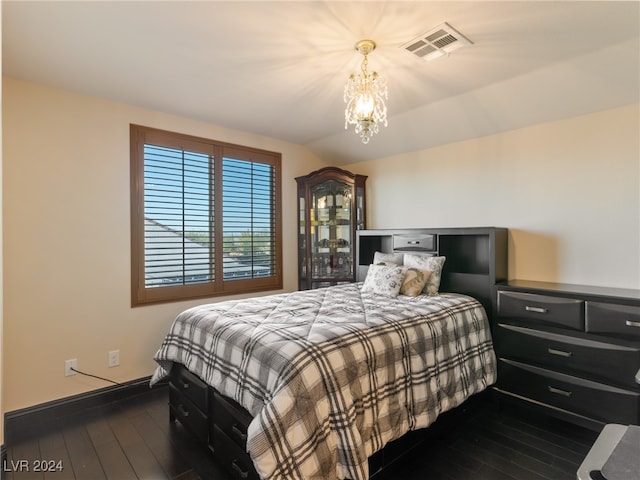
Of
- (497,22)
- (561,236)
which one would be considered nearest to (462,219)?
(561,236)

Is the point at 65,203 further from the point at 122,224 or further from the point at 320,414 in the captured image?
the point at 320,414

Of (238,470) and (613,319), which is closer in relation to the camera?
(238,470)

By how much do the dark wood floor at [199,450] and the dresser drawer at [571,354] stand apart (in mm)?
429

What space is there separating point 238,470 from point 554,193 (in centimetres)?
304

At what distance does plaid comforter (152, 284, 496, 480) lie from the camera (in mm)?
1395

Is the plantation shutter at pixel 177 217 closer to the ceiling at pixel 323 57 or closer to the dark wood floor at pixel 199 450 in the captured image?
the ceiling at pixel 323 57

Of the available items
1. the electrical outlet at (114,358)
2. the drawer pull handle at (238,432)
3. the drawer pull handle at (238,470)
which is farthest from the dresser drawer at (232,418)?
the electrical outlet at (114,358)

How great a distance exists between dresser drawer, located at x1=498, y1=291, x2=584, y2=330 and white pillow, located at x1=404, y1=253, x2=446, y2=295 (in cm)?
50

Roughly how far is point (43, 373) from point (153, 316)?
83cm

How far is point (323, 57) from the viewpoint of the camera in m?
2.17

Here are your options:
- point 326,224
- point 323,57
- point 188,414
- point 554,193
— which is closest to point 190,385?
point 188,414

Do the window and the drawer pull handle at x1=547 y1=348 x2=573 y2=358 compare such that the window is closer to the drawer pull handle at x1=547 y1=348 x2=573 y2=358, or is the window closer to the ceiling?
the ceiling

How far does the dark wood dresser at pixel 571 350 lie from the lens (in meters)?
2.09

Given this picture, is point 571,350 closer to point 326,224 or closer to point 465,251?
point 465,251
